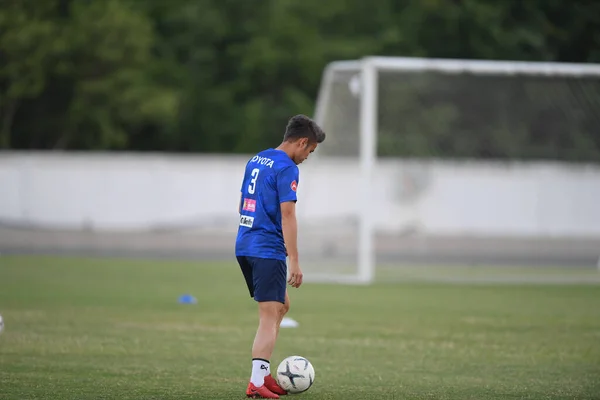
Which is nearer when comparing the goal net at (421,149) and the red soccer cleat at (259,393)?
the red soccer cleat at (259,393)

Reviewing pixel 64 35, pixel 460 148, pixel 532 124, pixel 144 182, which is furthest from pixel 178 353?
pixel 64 35

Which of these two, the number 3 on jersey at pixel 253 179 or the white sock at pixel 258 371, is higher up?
the number 3 on jersey at pixel 253 179

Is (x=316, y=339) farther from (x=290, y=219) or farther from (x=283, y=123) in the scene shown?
(x=283, y=123)

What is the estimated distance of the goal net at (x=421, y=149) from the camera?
19.6 meters

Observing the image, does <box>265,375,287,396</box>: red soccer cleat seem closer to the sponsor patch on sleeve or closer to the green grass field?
the green grass field

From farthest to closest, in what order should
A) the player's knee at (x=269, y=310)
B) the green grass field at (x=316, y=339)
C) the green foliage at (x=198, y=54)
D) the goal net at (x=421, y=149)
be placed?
the green foliage at (x=198, y=54)
the goal net at (x=421, y=149)
the green grass field at (x=316, y=339)
the player's knee at (x=269, y=310)

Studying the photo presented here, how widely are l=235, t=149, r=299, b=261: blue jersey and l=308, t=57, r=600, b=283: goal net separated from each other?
37.4ft

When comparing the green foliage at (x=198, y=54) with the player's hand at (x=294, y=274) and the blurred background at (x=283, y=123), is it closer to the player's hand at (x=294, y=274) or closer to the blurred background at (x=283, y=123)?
the blurred background at (x=283, y=123)

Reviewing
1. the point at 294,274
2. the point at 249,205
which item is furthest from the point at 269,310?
the point at 249,205

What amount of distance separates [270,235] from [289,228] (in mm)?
233

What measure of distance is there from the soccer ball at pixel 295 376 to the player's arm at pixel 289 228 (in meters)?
0.90

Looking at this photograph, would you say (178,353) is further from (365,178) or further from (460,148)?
(460,148)

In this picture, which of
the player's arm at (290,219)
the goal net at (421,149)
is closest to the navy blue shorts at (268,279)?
the player's arm at (290,219)

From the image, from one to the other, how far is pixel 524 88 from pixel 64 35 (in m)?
23.5
